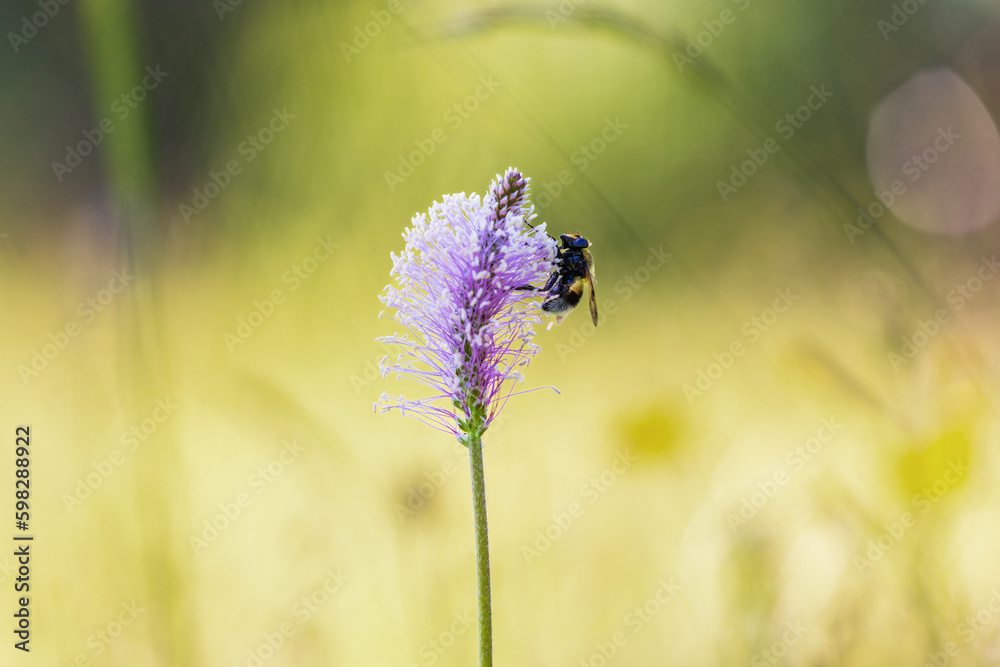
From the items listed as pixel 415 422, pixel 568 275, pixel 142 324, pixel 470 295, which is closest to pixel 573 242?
pixel 568 275

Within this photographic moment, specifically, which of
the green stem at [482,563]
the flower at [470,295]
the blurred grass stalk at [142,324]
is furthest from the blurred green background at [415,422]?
the green stem at [482,563]

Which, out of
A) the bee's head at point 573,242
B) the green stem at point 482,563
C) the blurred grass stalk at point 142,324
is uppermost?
the blurred grass stalk at point 142,324

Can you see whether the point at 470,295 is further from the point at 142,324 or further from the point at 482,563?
the point at 142,324

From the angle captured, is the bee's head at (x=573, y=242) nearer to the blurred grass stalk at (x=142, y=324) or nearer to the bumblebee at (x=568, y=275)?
the bumblebee at (x=568, y=275)

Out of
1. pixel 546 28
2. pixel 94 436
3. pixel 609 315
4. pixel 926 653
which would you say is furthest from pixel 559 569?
pixel 609 315

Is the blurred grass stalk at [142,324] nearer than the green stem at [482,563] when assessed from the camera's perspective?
No

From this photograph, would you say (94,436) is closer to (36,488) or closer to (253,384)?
(36,488)
